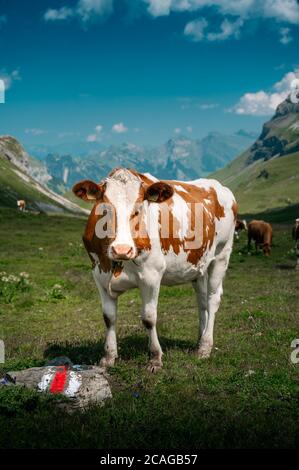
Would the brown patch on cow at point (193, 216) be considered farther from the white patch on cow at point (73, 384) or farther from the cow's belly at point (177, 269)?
the white patch on cow at point (73, 384)

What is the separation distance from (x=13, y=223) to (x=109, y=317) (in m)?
39.4

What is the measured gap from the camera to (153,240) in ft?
30.6

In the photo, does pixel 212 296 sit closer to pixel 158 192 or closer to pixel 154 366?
pixel 154 366

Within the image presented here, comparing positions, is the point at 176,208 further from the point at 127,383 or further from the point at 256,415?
the point at 256,415

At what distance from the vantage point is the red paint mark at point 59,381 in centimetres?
794

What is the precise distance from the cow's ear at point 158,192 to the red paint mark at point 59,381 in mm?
3463

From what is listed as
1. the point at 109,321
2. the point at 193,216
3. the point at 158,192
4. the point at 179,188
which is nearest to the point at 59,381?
the point at 109,321

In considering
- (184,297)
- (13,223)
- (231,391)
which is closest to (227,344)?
(231,391)

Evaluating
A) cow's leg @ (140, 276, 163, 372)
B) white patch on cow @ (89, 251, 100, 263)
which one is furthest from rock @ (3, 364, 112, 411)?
white patch on cow @ (89, 251, 100, 263)

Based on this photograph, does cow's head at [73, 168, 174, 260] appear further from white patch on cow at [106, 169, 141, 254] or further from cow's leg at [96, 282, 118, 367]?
cow's leg at [96, 282, 118, 367]

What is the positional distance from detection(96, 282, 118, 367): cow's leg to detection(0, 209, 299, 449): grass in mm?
326

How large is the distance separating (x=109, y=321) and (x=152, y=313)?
92 centimetres

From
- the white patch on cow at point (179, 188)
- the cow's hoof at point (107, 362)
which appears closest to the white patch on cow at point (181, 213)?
the white patch on cow at point (179, 188)

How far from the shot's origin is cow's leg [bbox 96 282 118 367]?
31.6 feet
